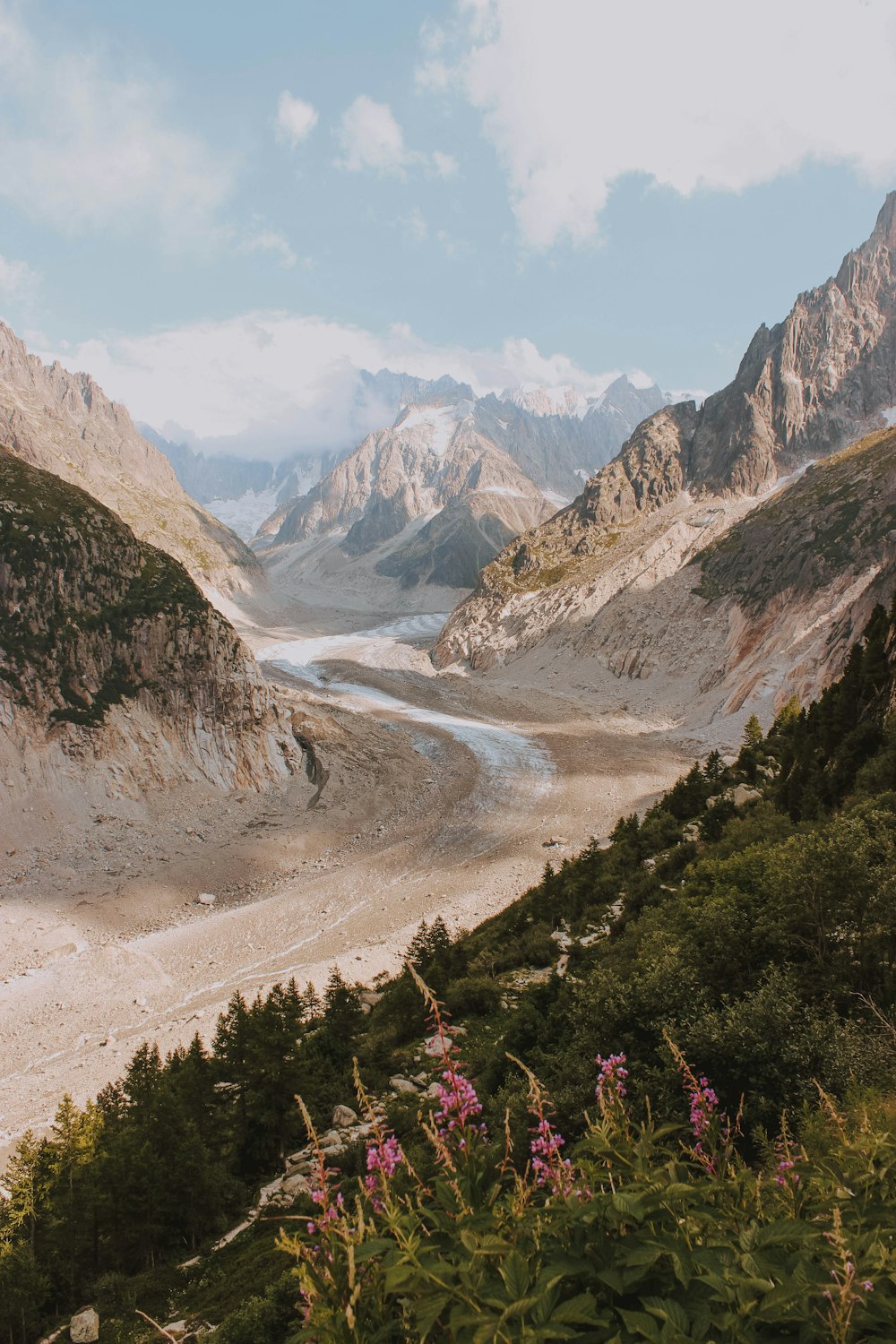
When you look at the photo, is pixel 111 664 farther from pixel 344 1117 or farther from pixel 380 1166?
pixel 380 1166

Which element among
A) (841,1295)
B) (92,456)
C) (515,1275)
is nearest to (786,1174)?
(841,1295)

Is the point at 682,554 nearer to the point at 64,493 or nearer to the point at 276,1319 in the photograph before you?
the point at 64,493

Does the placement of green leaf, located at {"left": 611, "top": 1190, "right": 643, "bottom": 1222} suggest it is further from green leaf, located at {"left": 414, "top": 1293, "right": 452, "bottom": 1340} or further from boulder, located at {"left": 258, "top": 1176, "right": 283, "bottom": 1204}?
boulder, located at {"left": 258, "top": 1176, "right": 283, "bottom": 1204}

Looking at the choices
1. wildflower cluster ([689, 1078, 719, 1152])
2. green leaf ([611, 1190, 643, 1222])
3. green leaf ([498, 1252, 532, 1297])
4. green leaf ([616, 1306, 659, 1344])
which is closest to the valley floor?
wildflower cluster ([689, 1078, 719, 1152])

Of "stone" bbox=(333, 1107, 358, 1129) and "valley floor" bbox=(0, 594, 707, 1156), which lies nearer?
"stone" bbox=(333, 1107, 358, 1129)

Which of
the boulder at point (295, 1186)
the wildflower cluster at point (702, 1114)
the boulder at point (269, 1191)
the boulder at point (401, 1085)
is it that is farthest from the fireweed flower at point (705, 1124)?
the boulder at point (269, 1191)

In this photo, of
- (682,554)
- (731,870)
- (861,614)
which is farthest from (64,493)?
(682,554)
